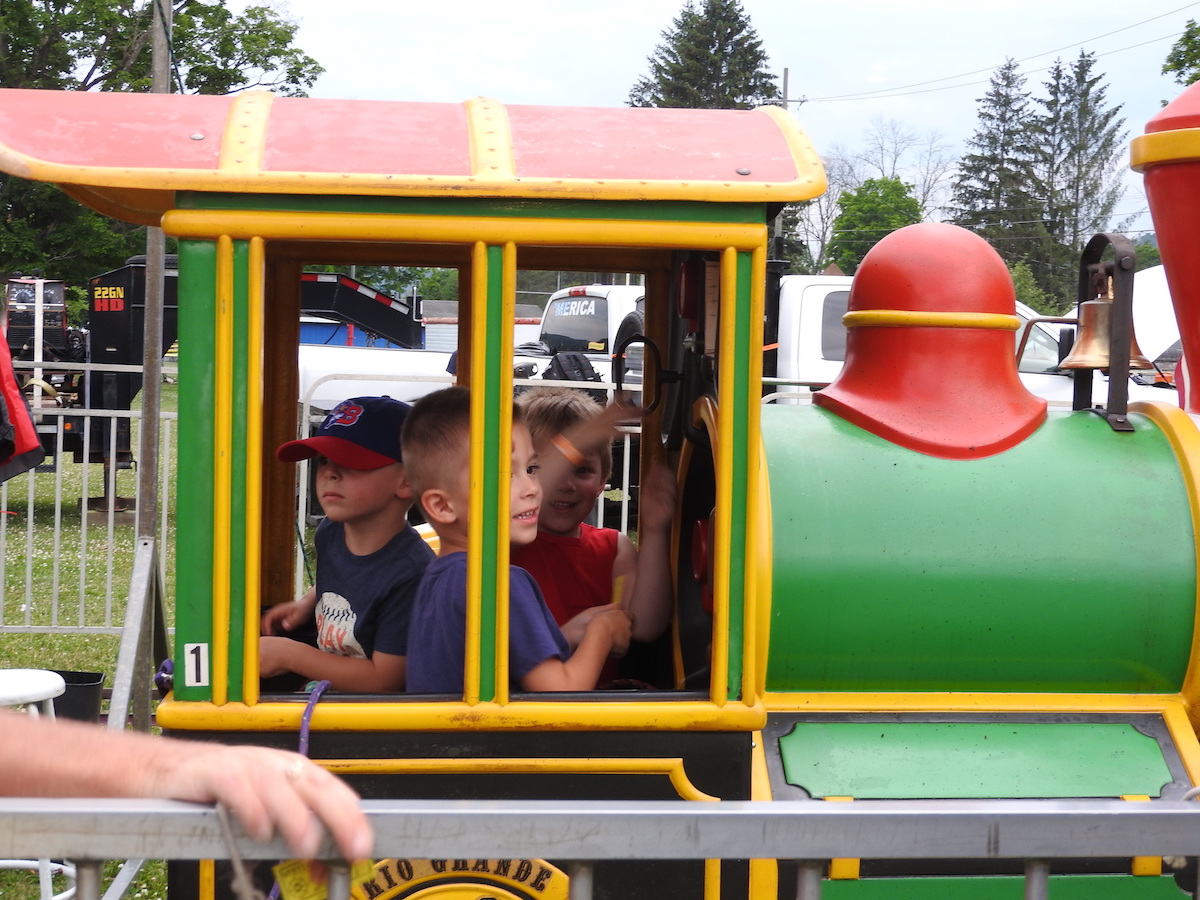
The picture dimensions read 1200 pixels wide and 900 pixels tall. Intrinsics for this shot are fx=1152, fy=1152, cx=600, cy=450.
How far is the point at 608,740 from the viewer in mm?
1872

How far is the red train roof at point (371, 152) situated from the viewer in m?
1.71

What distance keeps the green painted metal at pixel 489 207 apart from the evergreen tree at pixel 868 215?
4692 centimetres

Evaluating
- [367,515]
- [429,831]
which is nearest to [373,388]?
[367,515]

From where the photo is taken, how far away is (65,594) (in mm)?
7023

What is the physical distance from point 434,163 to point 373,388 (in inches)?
270

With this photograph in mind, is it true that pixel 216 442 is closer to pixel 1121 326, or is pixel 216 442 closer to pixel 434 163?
pixel 434 163

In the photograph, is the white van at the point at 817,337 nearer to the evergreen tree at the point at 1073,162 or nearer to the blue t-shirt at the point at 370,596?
the blue t-shirt at the point at 370,596

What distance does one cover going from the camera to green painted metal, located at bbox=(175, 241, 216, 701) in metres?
1.76

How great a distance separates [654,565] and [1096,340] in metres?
1.06

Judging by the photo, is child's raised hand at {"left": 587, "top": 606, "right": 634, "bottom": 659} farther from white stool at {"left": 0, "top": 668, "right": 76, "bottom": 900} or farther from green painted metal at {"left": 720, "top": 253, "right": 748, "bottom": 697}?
white stool at {"left": 0, "top": 668, "right": 76, "bottom": 900}

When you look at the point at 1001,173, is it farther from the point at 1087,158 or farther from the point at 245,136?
the point at 245,136

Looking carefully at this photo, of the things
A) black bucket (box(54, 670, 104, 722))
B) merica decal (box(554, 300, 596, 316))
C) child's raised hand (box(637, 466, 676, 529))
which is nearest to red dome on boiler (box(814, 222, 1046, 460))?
child's raised hand (box(637, 466, 676, 529))

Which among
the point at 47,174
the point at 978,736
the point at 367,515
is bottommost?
the point at 978,736

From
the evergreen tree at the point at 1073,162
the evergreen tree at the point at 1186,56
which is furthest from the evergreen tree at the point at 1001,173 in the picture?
the evergreen tree at the point at 1186,56
